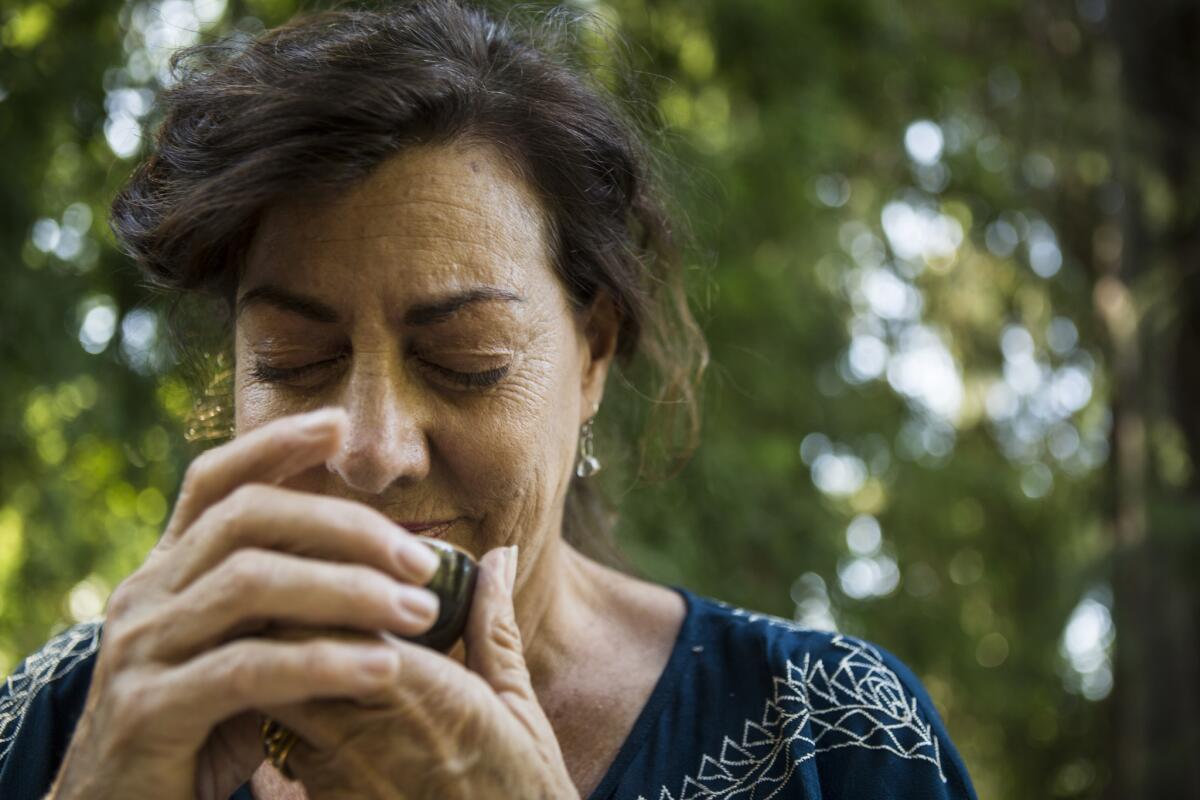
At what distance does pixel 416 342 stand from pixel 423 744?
64cm

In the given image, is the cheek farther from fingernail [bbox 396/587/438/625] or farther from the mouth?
fingernail [bbox 396/587/438/625]

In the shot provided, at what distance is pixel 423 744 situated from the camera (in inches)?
60.7

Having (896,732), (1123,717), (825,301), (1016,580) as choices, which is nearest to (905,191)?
(825,301)

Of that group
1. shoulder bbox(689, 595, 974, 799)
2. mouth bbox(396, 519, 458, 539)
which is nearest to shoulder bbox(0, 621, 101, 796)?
mouth bbox(396, 519, 458, 539)

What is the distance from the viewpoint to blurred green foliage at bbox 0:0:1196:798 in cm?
409

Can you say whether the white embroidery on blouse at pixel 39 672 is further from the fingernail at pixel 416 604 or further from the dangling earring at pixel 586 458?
the fingernail at pixel 416 604

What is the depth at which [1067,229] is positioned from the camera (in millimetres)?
7305

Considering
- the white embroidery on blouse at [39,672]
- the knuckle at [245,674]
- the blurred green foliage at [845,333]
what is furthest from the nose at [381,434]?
the blurred green foliage at [845,333]

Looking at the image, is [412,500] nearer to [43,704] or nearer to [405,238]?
[405,238]

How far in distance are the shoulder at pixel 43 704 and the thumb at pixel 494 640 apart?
103 centimetres

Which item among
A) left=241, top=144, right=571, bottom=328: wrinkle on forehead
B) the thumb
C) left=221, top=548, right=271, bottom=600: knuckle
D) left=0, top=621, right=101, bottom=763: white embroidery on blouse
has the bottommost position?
left=0, top=621, right=101, bottom=763: white embroidery on blouse

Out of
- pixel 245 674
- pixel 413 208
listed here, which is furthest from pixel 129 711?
pixel 413 208

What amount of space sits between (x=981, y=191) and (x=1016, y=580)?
2.12 metres

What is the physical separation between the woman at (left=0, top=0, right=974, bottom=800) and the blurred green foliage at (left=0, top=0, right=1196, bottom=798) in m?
0.75
